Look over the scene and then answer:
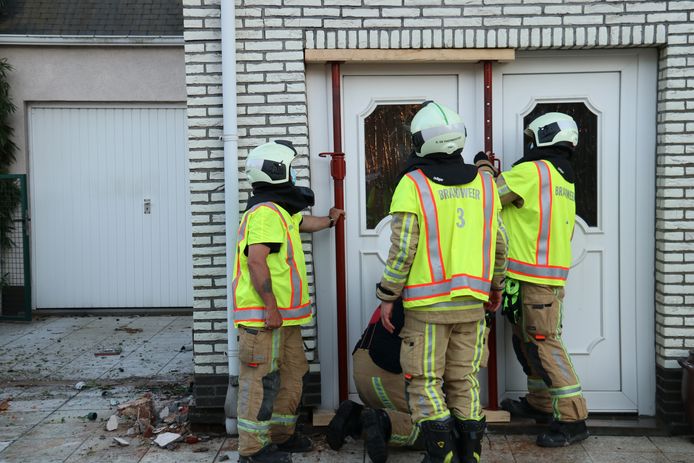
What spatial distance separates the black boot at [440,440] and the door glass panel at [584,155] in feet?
6.53

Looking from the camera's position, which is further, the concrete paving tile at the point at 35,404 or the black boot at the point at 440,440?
the concrete paving tile at the point at 35,404

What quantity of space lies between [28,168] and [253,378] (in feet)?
21.0

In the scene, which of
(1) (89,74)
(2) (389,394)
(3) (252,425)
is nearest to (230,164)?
(3) (252,425)

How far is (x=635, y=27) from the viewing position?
5133 millimetres

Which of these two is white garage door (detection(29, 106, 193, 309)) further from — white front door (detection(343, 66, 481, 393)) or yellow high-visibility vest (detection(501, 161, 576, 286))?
yellow high-visibility vest (detection(501, 161, 576, 286))

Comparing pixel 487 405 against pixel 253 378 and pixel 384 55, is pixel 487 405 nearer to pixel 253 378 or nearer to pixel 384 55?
pixel 253 378

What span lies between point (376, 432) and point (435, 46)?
251cm

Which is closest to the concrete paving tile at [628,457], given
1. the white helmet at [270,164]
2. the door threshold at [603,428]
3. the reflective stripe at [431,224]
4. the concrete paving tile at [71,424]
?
the door threshold at [603,428]

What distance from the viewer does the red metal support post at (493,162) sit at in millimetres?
5277

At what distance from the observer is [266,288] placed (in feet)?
14.9

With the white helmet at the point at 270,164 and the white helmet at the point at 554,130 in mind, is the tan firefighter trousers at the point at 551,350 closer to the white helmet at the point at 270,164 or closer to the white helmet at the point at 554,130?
the white helmet at the point at 554,130

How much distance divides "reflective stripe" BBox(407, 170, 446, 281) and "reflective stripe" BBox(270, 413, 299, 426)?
1358mm

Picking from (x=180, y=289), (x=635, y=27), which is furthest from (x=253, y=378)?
(x=180, y=289)

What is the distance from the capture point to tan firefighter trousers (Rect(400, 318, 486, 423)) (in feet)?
14.4
